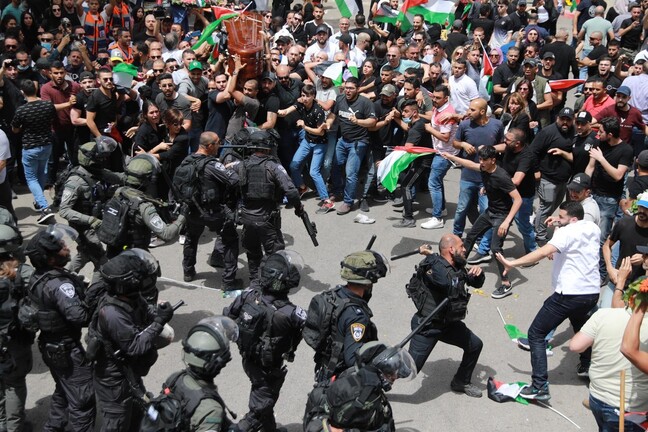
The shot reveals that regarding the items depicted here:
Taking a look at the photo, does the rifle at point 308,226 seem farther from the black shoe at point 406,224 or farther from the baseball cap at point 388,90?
the baseball cap at point 388,90

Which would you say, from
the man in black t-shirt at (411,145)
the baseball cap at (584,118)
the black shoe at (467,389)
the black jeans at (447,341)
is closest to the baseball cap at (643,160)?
the baseball cap at (584,118)

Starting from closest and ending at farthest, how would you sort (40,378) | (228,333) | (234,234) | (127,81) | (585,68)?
(228,333) < (40,378) < (234,234) < (127,81) < (585,68)

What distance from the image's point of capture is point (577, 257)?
6.70 meters

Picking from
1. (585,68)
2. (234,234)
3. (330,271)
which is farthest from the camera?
(585,68)

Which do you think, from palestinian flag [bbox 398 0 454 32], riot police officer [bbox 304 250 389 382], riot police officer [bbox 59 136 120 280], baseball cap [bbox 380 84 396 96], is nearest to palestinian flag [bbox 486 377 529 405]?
riot police officer [bbox 304 250 389 382]

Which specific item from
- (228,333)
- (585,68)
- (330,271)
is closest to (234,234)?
(330,271)

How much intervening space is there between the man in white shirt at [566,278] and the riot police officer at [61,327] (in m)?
3.75

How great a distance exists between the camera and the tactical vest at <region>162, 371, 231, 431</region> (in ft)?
14.5

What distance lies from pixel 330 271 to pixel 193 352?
16.0 feet

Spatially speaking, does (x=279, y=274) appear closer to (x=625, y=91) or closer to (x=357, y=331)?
(x=357, y=331)

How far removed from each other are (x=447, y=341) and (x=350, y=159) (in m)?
4.68

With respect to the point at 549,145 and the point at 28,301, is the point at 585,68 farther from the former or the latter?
the point at 28,301

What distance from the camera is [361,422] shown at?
4414 mm

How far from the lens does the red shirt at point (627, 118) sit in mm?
10109
